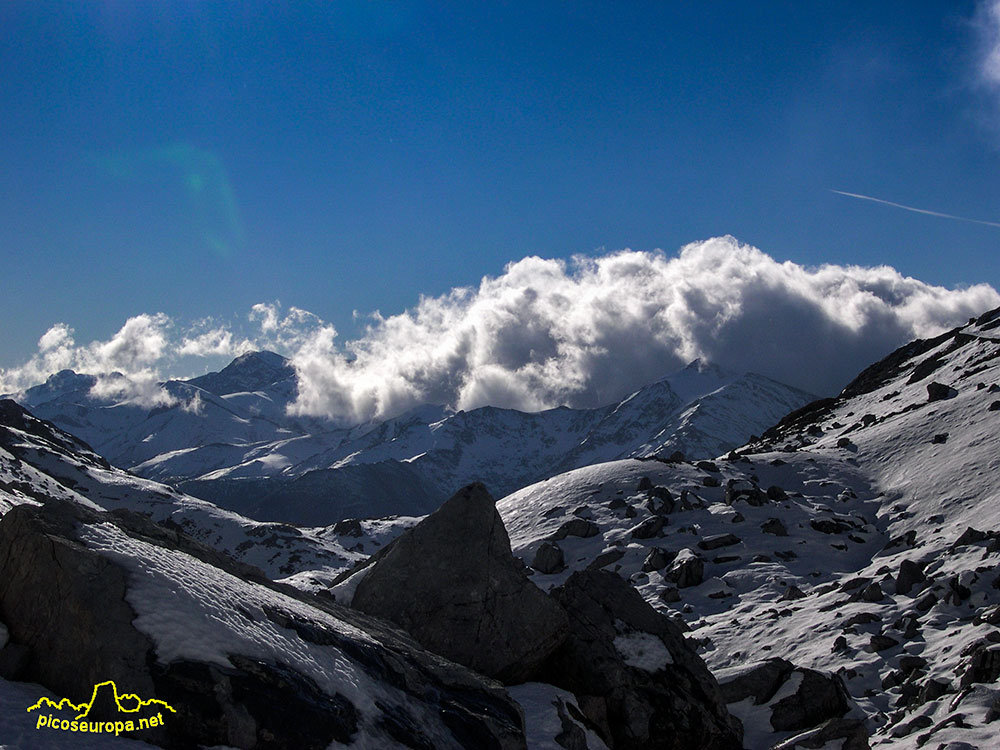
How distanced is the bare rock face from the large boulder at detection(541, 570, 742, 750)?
1187 mm

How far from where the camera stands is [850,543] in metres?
55.3

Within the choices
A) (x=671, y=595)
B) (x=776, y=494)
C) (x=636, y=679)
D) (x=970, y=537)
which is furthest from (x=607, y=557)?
(x=636, y=679)

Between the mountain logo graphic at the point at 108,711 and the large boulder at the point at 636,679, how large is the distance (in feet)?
36.0

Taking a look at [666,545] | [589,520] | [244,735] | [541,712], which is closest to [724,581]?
[666,545]

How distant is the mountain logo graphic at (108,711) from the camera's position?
12344 mm

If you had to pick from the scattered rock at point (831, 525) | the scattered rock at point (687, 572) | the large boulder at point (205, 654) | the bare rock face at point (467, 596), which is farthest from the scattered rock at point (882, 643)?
the scattered rock at point (831, 525)

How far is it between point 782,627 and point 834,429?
62568 millimetres

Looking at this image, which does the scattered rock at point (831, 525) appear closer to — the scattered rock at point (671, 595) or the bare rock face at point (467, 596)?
the scattered rock at point (671, 595)

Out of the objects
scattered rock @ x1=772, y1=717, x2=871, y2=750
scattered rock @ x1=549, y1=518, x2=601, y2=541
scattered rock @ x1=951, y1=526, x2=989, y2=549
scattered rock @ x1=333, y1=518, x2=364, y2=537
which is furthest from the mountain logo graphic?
scattered rock @ x1=333, y1=518, x2=364, y2=537

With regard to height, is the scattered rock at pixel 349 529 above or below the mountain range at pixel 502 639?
above

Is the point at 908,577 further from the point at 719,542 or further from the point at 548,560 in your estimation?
the point at 548,560

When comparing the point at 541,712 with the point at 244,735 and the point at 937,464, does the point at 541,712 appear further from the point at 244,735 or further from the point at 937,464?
the point at 937,464

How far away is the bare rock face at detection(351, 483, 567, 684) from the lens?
20750 mm

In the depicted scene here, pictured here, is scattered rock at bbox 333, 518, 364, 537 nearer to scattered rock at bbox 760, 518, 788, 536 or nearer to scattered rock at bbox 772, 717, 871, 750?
scattered rock at bbox 760, 518, 788, 536
